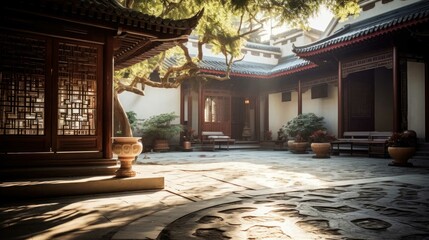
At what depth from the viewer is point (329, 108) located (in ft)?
48.7

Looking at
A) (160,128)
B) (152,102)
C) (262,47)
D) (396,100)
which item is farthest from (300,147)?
(262,47)

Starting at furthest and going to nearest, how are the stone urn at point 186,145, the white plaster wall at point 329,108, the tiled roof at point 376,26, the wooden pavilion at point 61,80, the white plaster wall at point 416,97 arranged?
the stone urn at point 186,145, the white plaster wall at point 329,108, the white plaster wall at point 416,97, the tiled roof at point 376,26, the wooden pavilion at point 61,80

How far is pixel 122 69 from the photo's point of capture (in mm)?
9484

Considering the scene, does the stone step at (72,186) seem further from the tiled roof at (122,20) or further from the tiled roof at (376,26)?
the tiled roof at (376,26)

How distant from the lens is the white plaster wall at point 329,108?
14.5 metres

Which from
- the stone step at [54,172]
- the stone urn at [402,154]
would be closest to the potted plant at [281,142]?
the stone urn at [402,154]

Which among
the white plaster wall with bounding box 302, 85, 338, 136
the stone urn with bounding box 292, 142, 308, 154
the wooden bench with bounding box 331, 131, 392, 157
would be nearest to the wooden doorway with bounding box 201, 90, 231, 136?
the white plaster wall with bounding box 302, 85, 338, 136

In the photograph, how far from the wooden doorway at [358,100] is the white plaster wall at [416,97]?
74.6 inches

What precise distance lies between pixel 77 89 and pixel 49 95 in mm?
470

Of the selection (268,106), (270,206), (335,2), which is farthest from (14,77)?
(268,106)

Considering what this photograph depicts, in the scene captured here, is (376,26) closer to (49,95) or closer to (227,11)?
(227,11)

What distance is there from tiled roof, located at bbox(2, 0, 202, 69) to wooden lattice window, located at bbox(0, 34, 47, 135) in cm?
58

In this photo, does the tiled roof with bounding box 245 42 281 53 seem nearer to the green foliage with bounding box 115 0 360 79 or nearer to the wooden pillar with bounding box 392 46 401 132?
the green foliage with bounding box 115 0 360 79

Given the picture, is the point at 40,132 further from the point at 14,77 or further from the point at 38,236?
the point at 38,236
